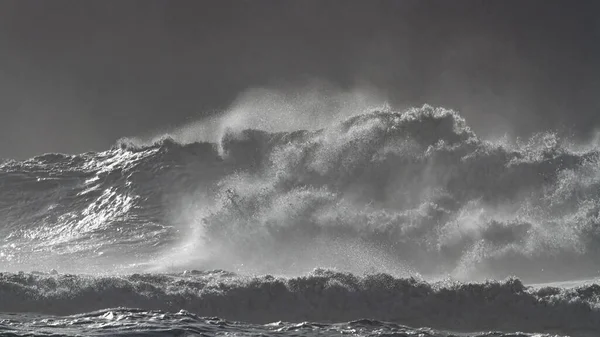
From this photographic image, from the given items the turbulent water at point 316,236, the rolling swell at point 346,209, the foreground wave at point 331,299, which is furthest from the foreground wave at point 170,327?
the rolling swell at point 346,209

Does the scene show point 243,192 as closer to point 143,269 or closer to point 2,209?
point 143,269

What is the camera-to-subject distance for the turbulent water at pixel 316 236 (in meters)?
11.9

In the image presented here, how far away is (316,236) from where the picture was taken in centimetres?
1725

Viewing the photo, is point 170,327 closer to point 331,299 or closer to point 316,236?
point 331,299

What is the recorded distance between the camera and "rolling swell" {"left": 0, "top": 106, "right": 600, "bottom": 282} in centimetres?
1622

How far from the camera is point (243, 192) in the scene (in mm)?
19297

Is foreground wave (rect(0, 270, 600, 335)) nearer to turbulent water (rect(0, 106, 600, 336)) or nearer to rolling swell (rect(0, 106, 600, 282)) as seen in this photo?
turbulent water (rect(0, 106, 600, 336))

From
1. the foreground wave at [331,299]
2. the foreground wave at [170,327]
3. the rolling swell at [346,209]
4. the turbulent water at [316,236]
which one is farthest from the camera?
the rolling swell at [346,209]

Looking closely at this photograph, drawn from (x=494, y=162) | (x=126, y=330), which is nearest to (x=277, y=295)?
(x=126, y=330)

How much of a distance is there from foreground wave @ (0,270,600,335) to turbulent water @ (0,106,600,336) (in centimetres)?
3

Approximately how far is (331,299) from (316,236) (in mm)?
4885

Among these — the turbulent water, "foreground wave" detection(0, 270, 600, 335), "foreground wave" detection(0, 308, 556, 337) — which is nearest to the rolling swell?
the turbulent water

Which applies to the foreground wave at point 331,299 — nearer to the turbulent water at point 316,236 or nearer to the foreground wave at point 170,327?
the turbulent water at point 316,236

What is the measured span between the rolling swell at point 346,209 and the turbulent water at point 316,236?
0.05 m
